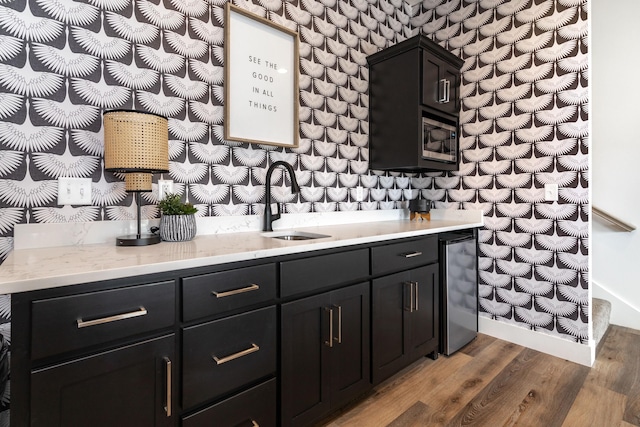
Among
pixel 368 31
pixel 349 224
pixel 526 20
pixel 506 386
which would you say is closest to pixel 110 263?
pixel 349 224

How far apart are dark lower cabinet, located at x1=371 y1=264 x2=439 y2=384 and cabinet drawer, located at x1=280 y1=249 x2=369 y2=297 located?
17 centimetres

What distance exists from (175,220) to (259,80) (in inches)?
38.8

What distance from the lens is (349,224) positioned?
7.73 feet

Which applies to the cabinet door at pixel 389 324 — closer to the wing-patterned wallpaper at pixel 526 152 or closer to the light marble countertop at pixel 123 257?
the light marble countertop at pixel 123 257

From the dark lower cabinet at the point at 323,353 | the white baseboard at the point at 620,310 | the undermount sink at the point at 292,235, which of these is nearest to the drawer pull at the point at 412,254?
the dark lower cabinet at the point at 323,353

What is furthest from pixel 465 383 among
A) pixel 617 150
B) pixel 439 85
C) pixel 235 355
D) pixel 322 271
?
pixel 617 150

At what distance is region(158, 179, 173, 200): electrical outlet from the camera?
60.6 inches

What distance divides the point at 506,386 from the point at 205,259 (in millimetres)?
1860

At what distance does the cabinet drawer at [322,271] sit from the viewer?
129cm

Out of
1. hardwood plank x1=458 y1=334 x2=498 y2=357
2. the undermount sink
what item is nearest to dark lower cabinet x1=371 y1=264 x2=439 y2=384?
hardwood plank x1=458 y1=334 x2=498 y2=357

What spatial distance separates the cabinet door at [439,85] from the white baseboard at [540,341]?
5.68 feet

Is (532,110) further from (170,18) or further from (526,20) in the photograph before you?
(170,18)

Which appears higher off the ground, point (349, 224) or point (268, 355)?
point (349, 224)

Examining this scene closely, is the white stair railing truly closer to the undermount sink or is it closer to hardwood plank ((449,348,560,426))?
hardwood plank ((449,348,560,426))
